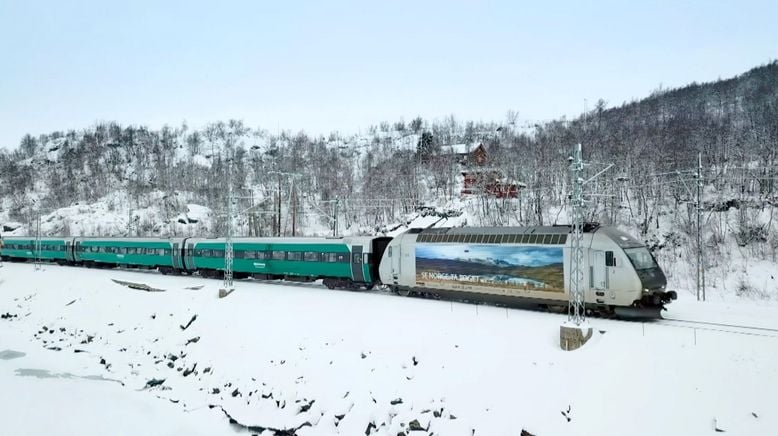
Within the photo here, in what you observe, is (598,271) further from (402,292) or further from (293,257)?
(293,257)

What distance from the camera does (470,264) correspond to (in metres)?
23.0

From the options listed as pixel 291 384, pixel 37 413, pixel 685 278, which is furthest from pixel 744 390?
pixel 685 278

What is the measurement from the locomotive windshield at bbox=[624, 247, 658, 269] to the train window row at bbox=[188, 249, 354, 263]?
14323 mm

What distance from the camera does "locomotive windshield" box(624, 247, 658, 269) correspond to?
61.2ft

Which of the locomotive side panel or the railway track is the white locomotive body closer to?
the locomotive side panel

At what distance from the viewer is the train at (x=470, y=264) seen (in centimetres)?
1883

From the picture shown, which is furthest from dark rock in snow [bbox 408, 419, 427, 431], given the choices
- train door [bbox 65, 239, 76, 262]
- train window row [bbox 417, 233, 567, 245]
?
train door [bbox 65, 239, 76, 262]

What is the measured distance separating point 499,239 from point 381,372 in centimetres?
800

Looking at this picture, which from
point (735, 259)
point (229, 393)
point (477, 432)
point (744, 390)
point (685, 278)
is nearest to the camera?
point (744, 390)

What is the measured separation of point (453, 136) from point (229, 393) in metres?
107

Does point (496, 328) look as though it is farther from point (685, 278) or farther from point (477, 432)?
point (685, 278)

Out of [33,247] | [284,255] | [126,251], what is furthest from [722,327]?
[33,247]

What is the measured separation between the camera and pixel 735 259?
38781 mm

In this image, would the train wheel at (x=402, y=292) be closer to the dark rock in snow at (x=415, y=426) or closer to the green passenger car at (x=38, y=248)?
the dark rock in snow at (x=415, y=426)
